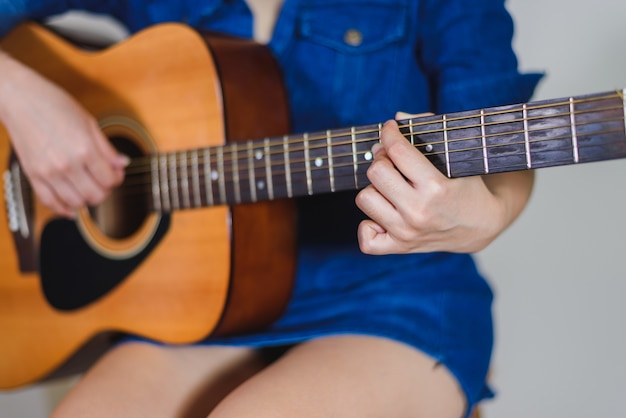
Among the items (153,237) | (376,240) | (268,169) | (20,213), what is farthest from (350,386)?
(20,213)

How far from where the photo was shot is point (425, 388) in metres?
0.76

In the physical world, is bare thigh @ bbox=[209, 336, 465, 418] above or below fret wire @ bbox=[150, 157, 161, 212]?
below

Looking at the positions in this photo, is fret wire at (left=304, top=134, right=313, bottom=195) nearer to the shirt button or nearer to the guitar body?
the guitar body

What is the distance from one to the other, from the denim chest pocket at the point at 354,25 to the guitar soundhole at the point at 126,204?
0.30m

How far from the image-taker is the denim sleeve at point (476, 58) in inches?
31.6

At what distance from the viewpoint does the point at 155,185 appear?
3.00 feet

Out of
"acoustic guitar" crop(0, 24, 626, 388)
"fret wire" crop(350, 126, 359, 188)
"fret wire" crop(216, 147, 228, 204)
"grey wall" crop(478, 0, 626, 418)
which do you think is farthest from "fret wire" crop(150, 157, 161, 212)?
"grey wall" crop(478, 0, 626, 418)

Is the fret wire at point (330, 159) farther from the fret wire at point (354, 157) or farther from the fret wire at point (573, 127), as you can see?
the fret wire at point (573, 127)

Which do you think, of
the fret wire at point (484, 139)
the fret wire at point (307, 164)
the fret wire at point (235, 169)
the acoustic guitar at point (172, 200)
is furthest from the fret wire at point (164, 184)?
the fret wire at point (484, 139)

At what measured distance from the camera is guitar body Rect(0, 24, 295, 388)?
0.86m

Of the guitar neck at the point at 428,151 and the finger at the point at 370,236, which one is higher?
the guitar neck at the point at 428,151

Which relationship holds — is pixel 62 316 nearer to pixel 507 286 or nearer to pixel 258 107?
pixel 258 107

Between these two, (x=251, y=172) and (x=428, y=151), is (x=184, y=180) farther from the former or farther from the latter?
(x=428, y=151)

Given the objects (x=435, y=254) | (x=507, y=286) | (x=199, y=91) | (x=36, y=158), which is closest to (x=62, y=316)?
(x=36, y=158)
